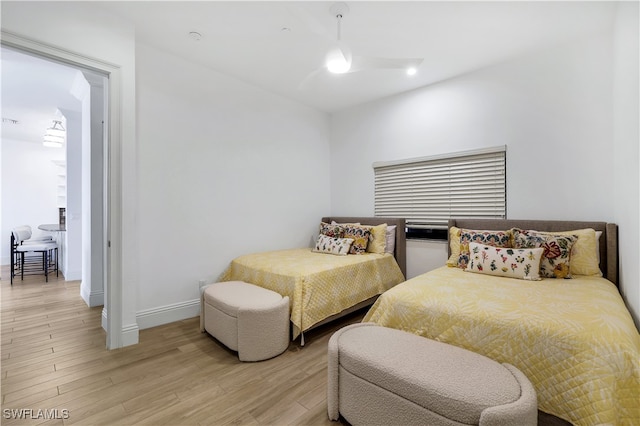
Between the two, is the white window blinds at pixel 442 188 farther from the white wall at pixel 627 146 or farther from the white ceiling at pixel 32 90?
the white ceiling at pixel 32 90

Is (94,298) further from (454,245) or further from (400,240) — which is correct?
(454,245)

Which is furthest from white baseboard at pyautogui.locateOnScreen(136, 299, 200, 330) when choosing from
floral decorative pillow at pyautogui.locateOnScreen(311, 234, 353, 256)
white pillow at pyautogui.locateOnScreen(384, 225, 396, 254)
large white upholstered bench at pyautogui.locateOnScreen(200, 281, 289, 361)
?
white pillow at pyautogui.locateOnScreen(384, 225, 396, 254)

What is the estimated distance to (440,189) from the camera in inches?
140

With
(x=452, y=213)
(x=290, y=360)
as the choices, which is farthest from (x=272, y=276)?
(x=452, y=213)

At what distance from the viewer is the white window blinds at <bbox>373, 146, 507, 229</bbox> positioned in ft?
10.4

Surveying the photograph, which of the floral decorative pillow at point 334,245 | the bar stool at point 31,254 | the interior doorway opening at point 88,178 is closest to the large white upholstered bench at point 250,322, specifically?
the interior doorway opening at point 88,178

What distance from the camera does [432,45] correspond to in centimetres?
274

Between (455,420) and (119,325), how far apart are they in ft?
8.44

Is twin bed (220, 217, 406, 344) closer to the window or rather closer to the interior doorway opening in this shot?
the window

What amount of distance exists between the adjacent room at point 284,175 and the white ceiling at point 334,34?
21mm

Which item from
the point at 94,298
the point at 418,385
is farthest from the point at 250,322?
the point at 94,298

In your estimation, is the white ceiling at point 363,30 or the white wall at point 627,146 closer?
the white wall at point 627,146

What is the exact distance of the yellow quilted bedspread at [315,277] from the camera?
2480 mm

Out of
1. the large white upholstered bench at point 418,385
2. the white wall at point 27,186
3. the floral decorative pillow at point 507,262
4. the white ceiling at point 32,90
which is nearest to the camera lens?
the large white upholstered bench at point 418,385
